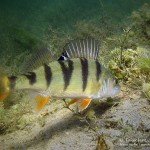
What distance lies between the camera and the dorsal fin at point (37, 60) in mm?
3432

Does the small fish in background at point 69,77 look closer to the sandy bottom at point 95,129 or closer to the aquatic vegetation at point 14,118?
the sandy bottom at point 95,129

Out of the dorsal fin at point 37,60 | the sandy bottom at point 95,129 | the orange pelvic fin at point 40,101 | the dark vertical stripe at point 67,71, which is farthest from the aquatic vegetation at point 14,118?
the dark vertical stripe at point 67,71

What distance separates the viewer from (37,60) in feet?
11.3

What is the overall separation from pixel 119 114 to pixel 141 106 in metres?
0.38

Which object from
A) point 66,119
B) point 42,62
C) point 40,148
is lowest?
point 40,148

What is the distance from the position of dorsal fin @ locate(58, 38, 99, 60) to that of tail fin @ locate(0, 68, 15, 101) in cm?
76

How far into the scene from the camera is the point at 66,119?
4215 mm

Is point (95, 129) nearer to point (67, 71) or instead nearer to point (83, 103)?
point (83, 103)

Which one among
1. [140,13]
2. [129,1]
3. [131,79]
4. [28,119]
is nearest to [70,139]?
[28,119]

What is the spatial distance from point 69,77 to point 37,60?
52 centimetres

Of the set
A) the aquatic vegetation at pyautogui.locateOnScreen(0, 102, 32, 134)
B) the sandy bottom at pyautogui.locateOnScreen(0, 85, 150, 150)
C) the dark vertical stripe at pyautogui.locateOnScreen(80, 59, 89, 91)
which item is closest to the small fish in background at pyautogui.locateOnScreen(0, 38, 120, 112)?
the dark vertical stripe at pyautogui.locateOnScreen(80, 59, 89, 91)

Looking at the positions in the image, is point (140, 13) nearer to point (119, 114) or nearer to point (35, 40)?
point (35, 40)

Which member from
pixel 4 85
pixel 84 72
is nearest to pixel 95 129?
pixel 84 72

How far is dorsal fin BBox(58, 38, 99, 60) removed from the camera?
11.2ft
